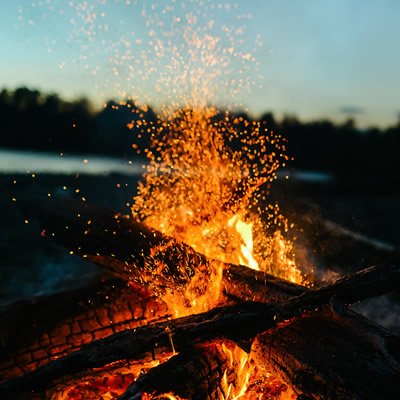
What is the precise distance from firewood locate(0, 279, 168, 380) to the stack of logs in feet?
0.04

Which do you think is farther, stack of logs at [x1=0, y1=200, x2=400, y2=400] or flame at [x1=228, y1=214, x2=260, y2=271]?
flame at [x1=228, y1=214, x2=260, y2=271]

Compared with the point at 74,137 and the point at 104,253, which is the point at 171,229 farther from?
the point at 74,137

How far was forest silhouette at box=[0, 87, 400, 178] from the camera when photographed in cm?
2897

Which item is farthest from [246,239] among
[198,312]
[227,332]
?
[227,332]

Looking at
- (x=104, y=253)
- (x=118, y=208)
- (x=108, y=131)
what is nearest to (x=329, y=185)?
(x=118, y=208)

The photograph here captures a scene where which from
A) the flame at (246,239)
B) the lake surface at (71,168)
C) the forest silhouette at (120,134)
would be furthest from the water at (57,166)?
the flame at (246,239)

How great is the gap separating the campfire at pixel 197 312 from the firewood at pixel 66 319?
1 centimetres

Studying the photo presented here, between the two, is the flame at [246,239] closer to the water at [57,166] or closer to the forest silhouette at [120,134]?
the water at [57,166]

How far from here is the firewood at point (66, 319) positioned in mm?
3176

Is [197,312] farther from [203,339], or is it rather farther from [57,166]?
[57,166]

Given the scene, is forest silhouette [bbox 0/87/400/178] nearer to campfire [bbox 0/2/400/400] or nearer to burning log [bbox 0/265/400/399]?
campfire [bbox 0/2/400/400]

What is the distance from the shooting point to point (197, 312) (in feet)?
10.4

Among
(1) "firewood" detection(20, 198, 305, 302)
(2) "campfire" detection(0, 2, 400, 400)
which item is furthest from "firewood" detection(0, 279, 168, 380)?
(1) "firewood" detection(20, 198, 305, 302)

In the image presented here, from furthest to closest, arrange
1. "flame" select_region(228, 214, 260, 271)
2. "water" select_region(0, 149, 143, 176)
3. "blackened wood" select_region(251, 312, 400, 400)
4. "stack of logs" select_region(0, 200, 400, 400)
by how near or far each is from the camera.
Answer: "water" select_region(0, 149, 143, 176)
"flame" select_region(228, 214, 260, 271)
"stack of logs" select_region(0, 200, 400, 400)
"blackened wood" select_region(251, 312, 400, 400)
